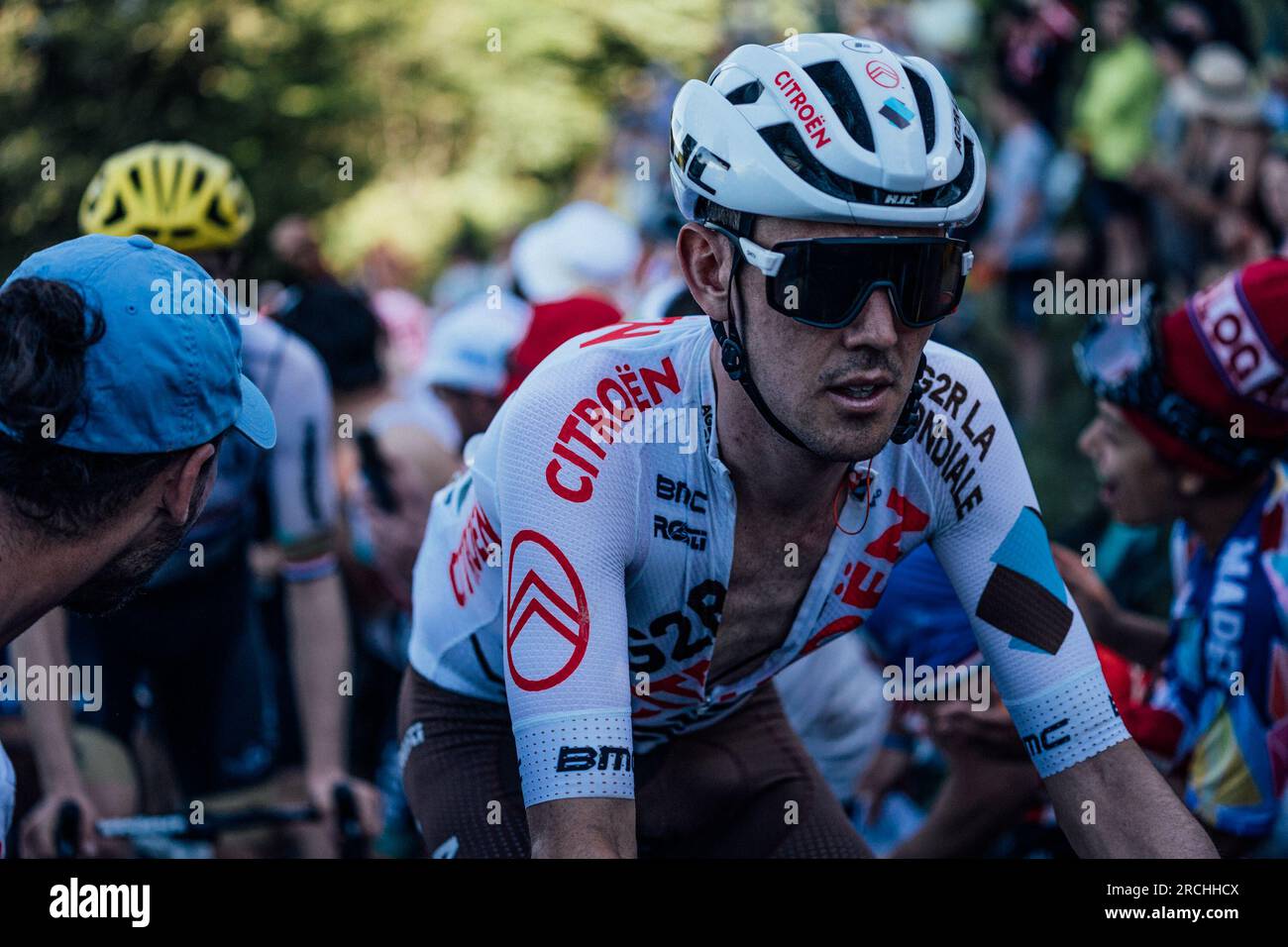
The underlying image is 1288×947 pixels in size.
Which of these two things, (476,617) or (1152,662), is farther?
(1152,662)

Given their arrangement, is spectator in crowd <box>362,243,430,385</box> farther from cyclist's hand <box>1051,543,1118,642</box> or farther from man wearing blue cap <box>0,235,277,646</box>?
man wearing blue cap <box>0,235,277,646</box>

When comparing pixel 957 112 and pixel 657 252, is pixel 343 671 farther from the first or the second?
pixel 657 252

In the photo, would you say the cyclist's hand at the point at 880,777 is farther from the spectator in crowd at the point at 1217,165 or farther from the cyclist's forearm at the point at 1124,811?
the spectator in crowd at the point at 1217,165

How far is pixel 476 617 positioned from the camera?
10.9ft

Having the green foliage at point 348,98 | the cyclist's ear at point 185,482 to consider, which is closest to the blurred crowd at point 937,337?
the cyclist's ear at point 185,482

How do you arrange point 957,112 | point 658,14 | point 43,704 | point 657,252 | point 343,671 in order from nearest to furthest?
point 957,112
point 43,704
point 343,671
point 657,252
point 658,14

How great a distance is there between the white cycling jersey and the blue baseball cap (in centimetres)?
54

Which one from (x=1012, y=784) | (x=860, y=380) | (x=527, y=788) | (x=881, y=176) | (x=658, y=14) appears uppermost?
(x=658, y=14)

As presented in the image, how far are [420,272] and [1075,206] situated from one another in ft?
37.7

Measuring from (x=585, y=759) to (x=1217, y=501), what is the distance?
239 cm

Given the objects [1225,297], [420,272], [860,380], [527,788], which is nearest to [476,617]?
[527,788]

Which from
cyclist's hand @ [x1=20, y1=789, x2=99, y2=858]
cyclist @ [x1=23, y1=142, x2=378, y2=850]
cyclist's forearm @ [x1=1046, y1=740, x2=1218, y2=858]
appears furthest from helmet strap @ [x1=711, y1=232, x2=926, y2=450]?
cyclist's hand @ [x1=20, y1=789, x2=99, y2=858]

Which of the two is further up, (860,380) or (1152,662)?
(860,380)

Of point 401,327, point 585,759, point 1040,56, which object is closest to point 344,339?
point 585,759
